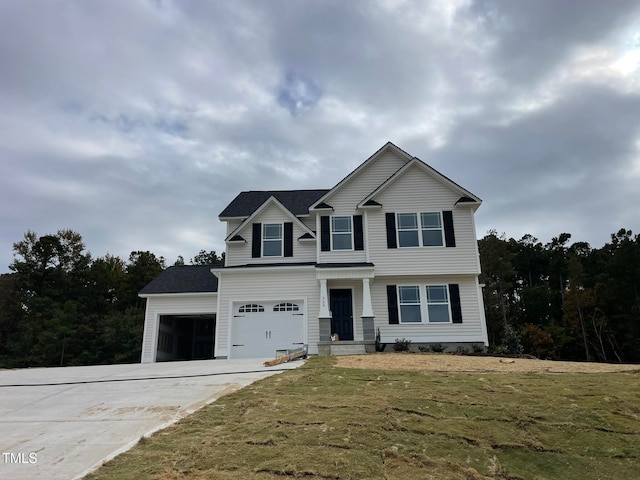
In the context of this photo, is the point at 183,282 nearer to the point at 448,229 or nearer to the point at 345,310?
the point at 345,310

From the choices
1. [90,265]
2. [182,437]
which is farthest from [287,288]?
[90,265]

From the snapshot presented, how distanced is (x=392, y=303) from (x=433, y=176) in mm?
6107

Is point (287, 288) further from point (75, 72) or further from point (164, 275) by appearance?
point (75, 72)

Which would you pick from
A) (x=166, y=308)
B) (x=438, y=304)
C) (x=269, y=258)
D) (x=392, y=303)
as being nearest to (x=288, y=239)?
(x=269, y=258)

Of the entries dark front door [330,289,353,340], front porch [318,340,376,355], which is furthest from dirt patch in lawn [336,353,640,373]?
dark front door [330,289,353,340]

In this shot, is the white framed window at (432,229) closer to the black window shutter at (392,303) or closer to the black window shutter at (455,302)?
the black window shutter at (455,302)

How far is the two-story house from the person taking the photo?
1838 centimetres

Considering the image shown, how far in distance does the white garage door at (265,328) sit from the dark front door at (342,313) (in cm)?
143

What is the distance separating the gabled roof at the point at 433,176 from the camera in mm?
19297

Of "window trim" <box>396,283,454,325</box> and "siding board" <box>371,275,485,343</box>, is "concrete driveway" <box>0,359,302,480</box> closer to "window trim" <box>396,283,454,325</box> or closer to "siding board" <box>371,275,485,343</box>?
"siding board" <box>371,275,485,343</box>

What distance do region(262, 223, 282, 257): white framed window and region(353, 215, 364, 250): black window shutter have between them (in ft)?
11.8

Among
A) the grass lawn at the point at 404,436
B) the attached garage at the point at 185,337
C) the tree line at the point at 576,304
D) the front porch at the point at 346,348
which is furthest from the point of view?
the tree line at the point at 576,304

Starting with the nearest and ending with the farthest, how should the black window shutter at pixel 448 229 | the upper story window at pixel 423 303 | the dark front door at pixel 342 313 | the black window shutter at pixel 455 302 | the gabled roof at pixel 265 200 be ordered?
the black window shutter at pixel 455 302
the upper story window at pixel 423 303
the dark front door at pixel 342 313
the black window shutter at pixel 448 229
the gabled roof at pixel 265 200

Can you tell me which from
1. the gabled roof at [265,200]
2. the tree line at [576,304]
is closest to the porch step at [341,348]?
the gabled roof at [265,200]
